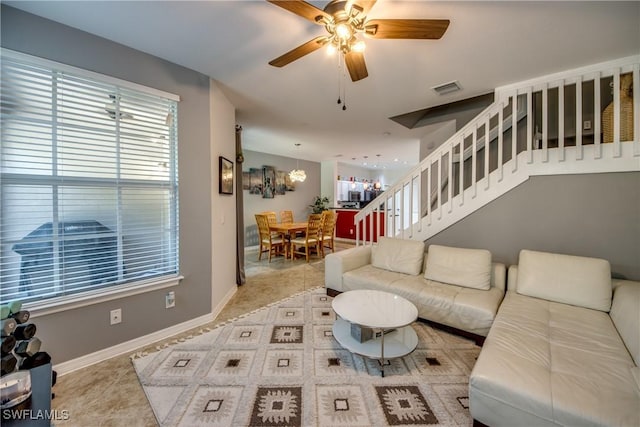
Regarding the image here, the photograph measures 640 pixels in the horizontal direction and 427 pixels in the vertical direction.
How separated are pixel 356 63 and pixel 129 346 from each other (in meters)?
2.94

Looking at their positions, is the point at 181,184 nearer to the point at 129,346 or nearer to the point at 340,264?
the point at 129,346

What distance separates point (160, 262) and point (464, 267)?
→ 2.94m

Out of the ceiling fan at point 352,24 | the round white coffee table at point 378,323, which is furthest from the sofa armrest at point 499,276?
the ceiling fan at point 352,24

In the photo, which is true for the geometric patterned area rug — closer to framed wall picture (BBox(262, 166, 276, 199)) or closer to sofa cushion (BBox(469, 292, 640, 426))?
sofa cushion (BBox(469, 292, 640, 426))

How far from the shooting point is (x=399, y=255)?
119 inches

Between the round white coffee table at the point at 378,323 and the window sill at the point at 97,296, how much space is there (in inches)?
62.9

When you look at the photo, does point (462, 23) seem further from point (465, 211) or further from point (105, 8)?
point (105, 8)

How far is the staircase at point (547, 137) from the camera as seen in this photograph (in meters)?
2.25

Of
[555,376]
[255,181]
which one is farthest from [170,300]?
[255,181]

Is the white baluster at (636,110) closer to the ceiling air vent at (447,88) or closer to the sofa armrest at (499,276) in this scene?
the ceiling air vent at (447,88)

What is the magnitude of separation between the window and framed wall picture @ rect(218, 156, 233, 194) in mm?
569

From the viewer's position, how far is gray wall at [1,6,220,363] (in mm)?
1788

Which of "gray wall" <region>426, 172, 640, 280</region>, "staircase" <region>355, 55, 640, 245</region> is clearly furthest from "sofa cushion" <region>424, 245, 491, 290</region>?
"staircase" <region>355, 55, 640, 245</region>

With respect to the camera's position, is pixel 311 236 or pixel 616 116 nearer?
pixel 616 116
